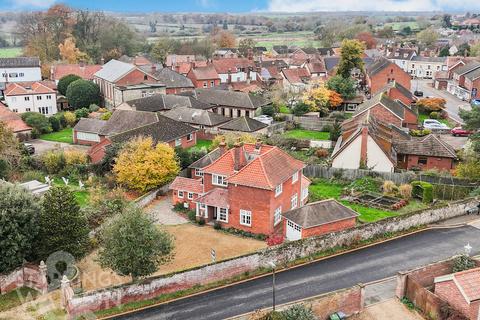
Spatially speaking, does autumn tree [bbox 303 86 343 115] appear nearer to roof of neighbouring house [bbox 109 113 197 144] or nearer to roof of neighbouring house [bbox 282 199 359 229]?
roof of neighbouring house [bbox 109 113 197 144]

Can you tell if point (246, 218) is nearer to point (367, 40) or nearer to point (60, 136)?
point (60, 136)

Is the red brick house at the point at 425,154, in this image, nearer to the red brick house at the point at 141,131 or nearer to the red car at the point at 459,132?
the red car at the point at 459,132

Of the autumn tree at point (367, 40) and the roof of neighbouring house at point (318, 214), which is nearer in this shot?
the roof of neighbouring house at point (318, 214)

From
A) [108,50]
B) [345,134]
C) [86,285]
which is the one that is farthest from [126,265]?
[108,50]

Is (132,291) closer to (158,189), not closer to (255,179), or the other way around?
(255,179)

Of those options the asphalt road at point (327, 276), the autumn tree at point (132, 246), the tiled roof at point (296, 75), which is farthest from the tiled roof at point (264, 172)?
the tiled roof at point (296, 75)

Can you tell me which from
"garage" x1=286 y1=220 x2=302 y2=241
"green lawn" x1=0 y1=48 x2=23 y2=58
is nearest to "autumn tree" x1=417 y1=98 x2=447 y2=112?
"garage" x1=286 y1=220 x2=302 y2=241
